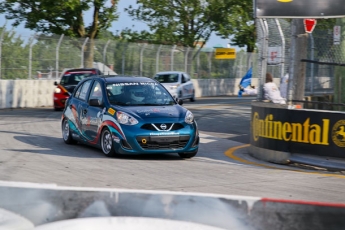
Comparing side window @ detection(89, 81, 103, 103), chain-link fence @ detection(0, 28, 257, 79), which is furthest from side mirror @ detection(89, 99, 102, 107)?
chain-link fence @ detection(0, 28, 257, 79)

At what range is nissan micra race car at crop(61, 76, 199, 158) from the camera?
39.5 ft

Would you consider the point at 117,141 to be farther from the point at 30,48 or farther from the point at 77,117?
the point at 30,48

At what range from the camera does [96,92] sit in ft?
44.4

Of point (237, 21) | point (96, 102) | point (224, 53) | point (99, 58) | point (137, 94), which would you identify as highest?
point (237, 21)

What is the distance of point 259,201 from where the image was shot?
5422 mm

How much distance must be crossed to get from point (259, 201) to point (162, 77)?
26.0 m

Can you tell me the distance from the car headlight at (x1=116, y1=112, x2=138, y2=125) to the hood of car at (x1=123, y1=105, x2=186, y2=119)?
0.12 metres

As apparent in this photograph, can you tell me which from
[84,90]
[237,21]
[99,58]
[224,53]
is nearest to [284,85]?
[84,90]

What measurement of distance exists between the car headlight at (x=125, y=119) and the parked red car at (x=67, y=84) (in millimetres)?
13244

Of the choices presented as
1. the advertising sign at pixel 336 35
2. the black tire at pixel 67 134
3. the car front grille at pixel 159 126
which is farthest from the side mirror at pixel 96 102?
the advertising sign at pixel 336 35

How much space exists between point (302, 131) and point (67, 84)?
15764 millimetres

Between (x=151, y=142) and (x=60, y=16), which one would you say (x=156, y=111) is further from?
(x=60, y=16)

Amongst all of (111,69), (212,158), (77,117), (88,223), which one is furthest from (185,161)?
(111,69)

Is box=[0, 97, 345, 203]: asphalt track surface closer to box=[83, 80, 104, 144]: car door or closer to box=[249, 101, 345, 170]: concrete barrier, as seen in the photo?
box=[249, 101, 345, 170]: concrete barrier
